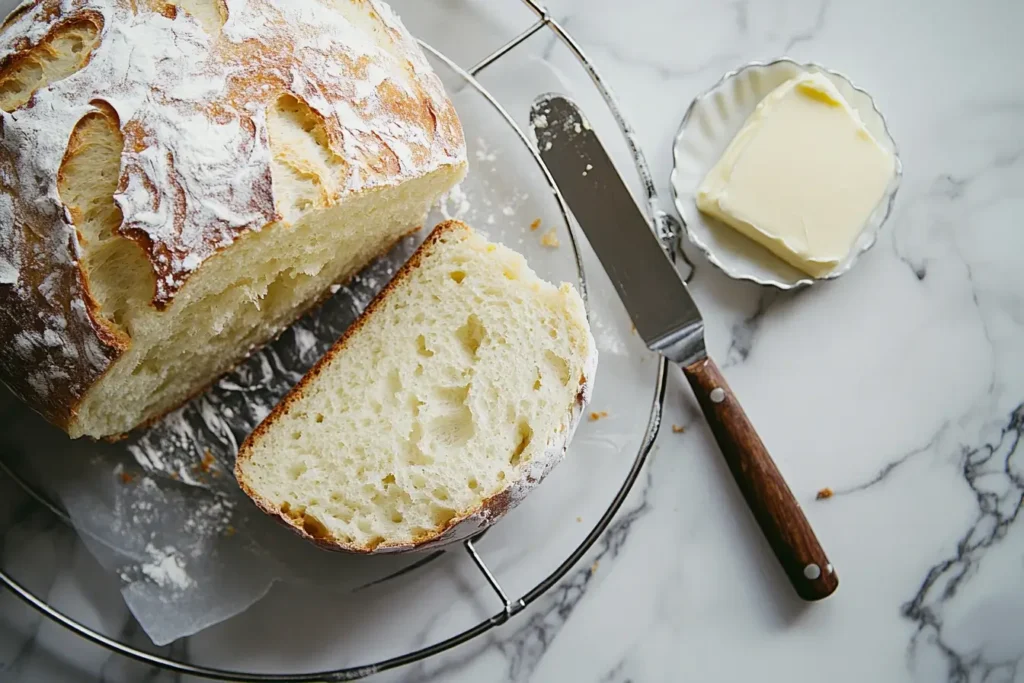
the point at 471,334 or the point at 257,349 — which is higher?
the point at 257,349

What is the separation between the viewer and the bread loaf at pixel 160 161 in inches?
71.2

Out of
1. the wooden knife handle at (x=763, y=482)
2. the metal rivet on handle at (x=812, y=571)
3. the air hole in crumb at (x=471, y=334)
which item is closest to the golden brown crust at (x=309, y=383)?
the air hole in crumb at (x=471, y=334)

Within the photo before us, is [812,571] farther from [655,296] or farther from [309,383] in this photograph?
[309,383]

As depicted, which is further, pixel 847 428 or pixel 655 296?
pixel 847 428

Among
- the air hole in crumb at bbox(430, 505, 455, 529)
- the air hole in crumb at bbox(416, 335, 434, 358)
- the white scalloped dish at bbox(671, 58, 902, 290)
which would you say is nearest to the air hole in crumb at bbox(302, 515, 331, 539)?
the air hole in crumb at bbox(430, 505, 455, 529)

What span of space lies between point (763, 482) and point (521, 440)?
2.63 ft

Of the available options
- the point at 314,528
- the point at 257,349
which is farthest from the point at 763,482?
the point at 257,349

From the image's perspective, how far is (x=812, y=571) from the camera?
2.41 m

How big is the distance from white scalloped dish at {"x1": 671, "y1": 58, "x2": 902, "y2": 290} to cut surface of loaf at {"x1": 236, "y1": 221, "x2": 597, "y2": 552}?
607mm

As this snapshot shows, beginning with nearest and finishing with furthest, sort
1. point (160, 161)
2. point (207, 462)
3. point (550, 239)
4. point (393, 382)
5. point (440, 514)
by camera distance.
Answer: point (160, 161)
point (440, 514)
point (393, 382)
point (207, 462)
point (550, 239)

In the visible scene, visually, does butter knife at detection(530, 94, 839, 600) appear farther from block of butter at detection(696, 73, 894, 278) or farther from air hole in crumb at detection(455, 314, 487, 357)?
air hole in crumb at detection(455, 314, 487, 357)

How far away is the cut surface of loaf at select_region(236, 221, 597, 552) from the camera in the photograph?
2.12m

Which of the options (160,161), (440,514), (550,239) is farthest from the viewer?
(550,239)

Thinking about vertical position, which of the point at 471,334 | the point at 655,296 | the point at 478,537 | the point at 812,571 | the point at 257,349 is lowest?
the point at 812,571
